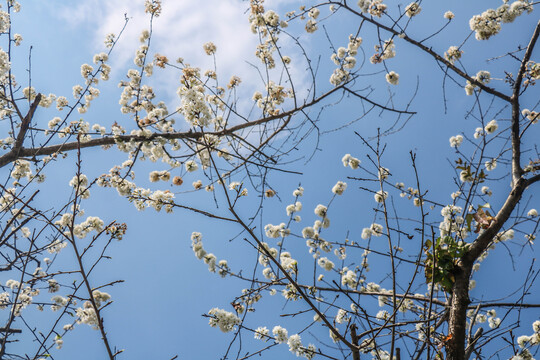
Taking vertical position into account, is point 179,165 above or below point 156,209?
above

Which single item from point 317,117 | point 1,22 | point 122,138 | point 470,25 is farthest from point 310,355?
point 1,22

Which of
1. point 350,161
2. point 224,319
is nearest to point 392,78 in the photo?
point 350,161

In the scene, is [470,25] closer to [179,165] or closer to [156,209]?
[179,165]

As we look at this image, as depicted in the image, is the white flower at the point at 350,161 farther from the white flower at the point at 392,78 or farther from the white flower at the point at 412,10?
the white flower at the point at 412,10

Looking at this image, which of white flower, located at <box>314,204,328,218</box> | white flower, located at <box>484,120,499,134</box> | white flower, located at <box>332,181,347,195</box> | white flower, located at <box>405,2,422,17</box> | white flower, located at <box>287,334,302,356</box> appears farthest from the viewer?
white flower, located at <box>484,120,499,134</box>

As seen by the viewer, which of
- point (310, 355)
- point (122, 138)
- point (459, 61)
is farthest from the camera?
point (459, 61)

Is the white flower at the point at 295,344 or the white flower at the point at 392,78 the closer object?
the white flower at the point at 295,344

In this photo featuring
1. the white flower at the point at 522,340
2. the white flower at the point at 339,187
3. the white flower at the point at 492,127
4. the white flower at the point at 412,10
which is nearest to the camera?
the white flower at the point at 522,340

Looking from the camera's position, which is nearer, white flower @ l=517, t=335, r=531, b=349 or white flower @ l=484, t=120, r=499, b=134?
white flower @ l=517, t=335, r=531, b=349

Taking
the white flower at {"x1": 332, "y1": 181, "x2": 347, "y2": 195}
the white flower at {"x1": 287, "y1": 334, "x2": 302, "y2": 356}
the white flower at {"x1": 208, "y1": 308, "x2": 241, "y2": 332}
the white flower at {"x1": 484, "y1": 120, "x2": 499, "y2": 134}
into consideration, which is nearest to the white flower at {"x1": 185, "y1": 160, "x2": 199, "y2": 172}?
the white flower at {"x1": 208, "y1": 308, "x2": 241, "y2": 332}

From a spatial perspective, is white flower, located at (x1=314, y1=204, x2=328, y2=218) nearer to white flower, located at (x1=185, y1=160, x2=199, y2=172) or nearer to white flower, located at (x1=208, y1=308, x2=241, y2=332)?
white flower, located at (x1=185, y1=160, x2=199, y2=172)

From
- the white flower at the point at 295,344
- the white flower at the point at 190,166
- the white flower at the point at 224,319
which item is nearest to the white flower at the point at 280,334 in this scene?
the white flower at the point at 295,344

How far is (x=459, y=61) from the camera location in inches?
214

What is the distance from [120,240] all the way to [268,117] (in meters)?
2.38
